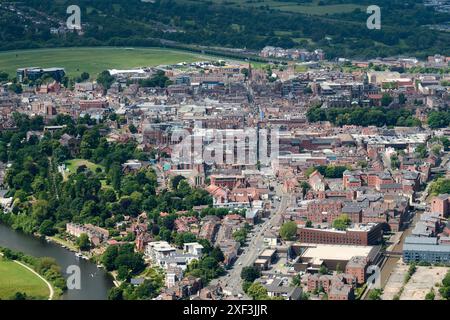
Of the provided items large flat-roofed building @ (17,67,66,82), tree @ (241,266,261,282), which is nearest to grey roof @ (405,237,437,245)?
tree @ (241,266,261,282)

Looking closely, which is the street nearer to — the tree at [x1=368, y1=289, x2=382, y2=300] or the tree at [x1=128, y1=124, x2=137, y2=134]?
the tree at [x1=368, y1=289, x2=382, y2=300]

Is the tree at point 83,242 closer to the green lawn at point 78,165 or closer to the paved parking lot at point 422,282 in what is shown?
the paved parking lot at point 422,282

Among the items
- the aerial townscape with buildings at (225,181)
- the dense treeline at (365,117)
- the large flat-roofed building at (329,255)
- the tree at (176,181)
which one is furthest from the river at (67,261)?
the dense treeline at (365,117)

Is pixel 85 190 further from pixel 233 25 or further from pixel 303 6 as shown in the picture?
pixel 303 6

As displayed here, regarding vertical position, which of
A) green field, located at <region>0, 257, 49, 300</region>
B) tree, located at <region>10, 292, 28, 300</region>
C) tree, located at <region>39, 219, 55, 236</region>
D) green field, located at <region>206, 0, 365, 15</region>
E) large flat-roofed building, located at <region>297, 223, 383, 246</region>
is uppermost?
green field, located at <region>206, 0, 365, 15</region>

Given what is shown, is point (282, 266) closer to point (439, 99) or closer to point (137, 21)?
point (439, 99)

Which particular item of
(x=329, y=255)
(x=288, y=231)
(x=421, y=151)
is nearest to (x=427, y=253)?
(x=329, y=255)
